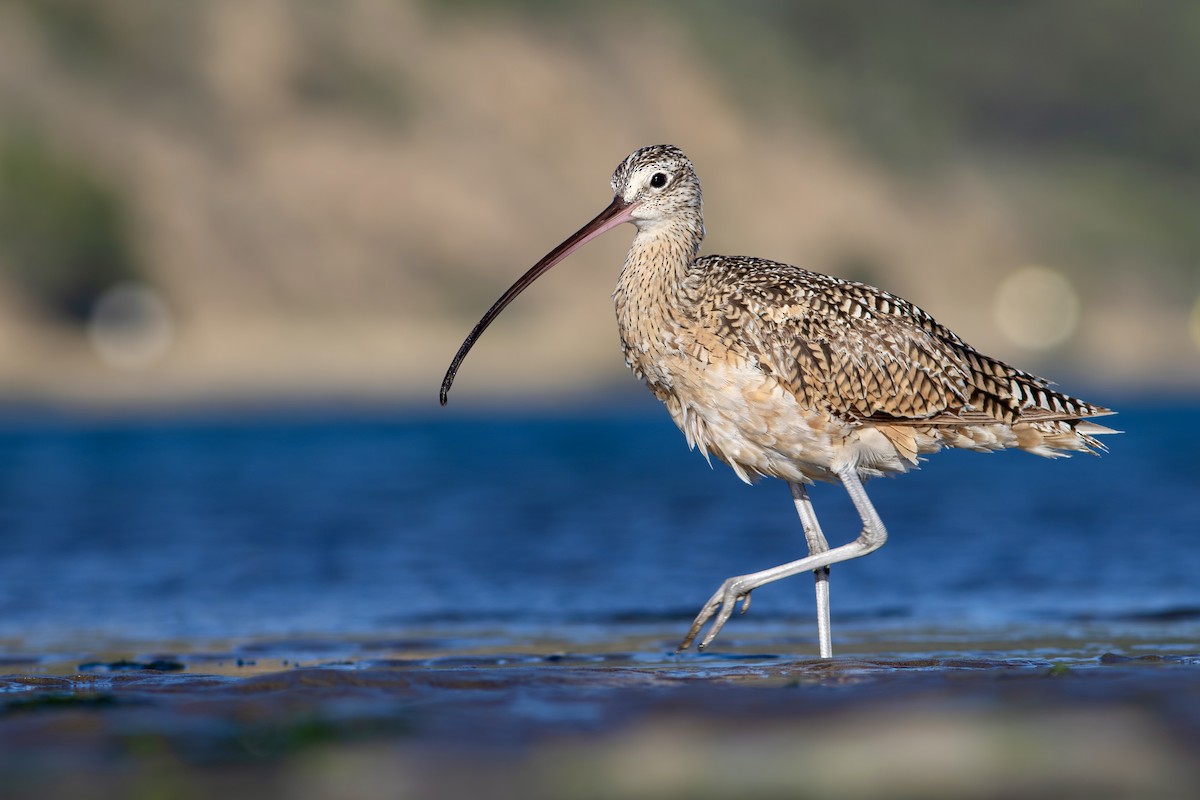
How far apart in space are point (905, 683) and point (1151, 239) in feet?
372

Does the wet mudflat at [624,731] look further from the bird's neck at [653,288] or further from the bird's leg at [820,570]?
the bird's neck at [653,288]

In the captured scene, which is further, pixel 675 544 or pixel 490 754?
pixel 675 544

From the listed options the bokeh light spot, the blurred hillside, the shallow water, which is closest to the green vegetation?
the blurred hillside

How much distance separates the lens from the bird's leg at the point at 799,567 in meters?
8.77

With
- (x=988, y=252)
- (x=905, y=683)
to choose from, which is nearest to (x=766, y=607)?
(x=905, y=683)

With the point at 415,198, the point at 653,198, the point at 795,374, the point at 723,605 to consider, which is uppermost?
the point at 415,198

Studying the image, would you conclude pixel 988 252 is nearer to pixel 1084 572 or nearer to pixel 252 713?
pixel 1084 572

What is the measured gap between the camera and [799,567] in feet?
29.1

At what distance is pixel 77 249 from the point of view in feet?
185

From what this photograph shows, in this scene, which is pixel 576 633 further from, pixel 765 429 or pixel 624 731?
pixel 624 731

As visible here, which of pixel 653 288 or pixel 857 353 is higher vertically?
pixel 653 288

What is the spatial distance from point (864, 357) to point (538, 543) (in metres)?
7.01

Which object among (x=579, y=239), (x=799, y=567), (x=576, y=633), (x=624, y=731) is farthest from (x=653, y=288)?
(x=624, y=731)

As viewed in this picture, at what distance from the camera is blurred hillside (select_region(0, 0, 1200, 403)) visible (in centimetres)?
5534
